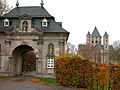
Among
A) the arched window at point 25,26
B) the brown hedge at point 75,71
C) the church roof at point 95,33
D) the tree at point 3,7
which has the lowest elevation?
the brown hedge at point 75,71

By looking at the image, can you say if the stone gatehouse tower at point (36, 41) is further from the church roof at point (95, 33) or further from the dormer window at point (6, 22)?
the church roof at point (95, 33)

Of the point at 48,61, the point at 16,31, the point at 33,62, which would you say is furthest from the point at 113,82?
the point at 33,62

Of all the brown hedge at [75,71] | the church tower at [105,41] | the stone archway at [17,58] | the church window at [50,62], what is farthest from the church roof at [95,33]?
the brown hedge at [75,71]

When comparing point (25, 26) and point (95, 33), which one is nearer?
point (25, 26)

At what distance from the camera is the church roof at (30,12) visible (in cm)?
4061

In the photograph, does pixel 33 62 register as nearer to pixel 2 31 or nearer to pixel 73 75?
pixel 2 31

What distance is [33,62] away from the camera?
69.0m

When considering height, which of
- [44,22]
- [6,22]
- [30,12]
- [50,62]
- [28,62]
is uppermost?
[30,12]

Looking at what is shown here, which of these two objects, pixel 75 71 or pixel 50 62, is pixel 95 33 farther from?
pixel 75 71

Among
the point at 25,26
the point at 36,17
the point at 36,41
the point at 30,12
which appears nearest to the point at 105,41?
the point at 30,12

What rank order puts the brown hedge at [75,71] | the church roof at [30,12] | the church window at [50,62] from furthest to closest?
the church roof at [30,12]
the church window at [50,62]
the brown hedge at [75,71]

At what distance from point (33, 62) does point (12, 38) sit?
30608 mm

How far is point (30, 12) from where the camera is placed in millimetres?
41469

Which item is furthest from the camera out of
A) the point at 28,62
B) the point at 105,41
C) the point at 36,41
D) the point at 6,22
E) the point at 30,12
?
the point at 105,41
